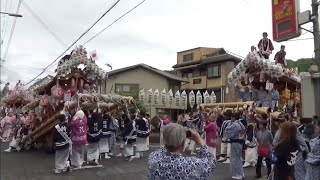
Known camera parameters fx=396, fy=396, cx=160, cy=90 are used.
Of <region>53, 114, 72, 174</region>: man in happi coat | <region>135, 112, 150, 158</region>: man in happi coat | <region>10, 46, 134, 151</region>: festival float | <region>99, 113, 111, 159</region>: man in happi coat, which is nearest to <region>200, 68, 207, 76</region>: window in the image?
<region>10, 46, 134, 151</region>: festival float

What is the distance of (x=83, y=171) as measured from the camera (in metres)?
12.8

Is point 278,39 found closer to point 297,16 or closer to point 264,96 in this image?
point 297,16

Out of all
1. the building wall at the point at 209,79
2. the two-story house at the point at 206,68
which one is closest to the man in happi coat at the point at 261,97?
the building wall at the point at 209,79

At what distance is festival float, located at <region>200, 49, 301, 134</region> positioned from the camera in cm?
1502

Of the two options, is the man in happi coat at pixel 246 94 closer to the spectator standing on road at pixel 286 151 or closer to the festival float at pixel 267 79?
the festival float at pixel 267 79

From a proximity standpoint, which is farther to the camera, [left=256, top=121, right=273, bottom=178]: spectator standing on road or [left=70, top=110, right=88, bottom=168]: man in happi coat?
[left=70, top=110, right=88, bottom=168]: man in happi coat

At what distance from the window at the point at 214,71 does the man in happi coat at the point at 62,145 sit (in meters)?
29.6

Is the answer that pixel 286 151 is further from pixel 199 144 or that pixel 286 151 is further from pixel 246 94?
pixel 246 94

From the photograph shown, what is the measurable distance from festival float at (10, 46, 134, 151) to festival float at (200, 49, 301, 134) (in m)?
4.74

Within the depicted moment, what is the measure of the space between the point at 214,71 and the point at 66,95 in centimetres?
A: 2673

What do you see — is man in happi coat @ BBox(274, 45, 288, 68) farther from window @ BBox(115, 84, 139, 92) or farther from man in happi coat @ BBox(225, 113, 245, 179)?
window @ BBox(115, 84, 139, 92)

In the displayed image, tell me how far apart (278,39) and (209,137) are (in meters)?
6.07

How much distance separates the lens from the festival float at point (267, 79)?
49.3ft

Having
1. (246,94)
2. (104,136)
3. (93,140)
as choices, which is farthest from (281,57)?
(93,140)
